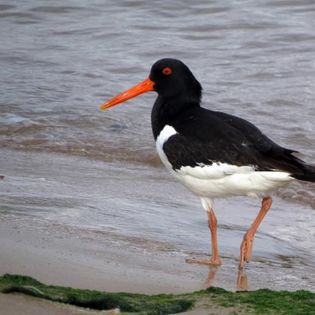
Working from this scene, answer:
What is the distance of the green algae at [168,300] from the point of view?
365cm

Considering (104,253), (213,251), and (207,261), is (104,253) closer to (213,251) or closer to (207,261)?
(207,261)

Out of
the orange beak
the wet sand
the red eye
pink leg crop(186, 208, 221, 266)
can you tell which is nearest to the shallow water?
the wet sand

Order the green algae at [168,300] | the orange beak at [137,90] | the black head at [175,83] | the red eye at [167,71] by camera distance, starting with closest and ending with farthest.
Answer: the green algae at [168,300], the black head at [175,83], the red eye at [167,71], the orange beak at [137,90]

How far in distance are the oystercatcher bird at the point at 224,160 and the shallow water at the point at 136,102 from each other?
29 centimetres

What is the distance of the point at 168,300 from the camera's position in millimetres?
3875

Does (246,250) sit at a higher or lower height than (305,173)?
lower

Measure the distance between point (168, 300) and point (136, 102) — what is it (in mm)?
5840

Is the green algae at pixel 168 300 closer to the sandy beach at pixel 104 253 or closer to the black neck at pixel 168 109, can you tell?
the sandy beach at pixel 104 253

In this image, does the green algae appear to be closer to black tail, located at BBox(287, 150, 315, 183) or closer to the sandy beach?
the sandy beach

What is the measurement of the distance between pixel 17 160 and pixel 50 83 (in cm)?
276

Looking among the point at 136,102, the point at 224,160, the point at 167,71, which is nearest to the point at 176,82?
the point at 167,71

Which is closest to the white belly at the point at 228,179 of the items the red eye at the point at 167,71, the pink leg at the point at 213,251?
the pink leg at the point at 213,251

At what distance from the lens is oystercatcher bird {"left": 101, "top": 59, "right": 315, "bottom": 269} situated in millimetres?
5348

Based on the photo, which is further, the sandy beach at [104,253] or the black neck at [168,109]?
the black neck at [168,109]
